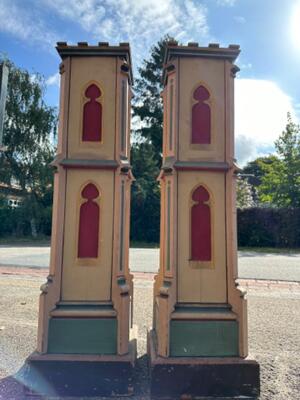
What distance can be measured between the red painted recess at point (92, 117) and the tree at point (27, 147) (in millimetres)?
18491

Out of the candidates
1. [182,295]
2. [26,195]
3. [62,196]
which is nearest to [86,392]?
[182,295]

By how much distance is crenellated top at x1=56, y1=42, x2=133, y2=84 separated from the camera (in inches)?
109

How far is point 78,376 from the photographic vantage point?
7.97 feet

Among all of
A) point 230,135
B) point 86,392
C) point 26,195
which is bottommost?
point 86,392

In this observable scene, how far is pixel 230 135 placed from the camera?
2730mm

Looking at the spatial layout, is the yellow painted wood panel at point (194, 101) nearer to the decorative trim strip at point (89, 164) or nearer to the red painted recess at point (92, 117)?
the decorative trim strip at point (89, 164)

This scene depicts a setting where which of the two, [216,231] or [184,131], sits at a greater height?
[184,131]

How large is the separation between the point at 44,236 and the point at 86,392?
65.1 feet

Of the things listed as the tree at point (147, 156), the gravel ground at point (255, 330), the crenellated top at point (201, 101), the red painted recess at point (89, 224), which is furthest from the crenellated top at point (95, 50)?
the tree at point (147, 156)

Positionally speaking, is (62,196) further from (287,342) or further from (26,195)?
(26,195)

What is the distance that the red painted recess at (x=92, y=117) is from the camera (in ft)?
9.06

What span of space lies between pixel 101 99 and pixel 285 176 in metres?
16.9

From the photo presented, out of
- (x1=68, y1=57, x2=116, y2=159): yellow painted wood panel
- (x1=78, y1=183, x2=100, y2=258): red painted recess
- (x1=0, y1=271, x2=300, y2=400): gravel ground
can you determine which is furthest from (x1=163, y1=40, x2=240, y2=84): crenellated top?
(x1=0, y1=271, x2=300, y2=400): gravel ground

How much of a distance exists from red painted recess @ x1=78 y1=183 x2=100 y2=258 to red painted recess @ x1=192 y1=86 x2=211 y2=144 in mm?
940
